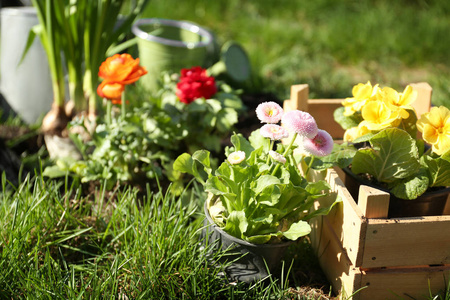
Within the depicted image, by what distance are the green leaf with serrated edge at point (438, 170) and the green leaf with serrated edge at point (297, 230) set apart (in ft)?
1.48

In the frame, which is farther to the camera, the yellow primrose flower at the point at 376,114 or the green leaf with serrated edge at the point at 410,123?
the green leaf with serrated edge at the point at 410,123

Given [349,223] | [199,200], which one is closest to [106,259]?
[199,200]

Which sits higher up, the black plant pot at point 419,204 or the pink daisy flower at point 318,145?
the pink daisy flower at point 318,145

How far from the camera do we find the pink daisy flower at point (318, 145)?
4.71ft

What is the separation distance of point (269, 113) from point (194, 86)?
68 centimetres

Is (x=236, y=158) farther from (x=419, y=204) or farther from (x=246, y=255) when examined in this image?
(x=419, y=204)

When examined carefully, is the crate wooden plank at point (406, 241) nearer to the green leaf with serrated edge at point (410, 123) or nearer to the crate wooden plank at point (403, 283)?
the crate wooden plank at point (403, 283)

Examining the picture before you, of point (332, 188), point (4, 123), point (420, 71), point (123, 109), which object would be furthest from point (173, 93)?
point (420, 71)

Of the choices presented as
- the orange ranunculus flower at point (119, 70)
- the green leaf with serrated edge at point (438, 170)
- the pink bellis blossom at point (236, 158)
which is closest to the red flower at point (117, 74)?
the orange ranunculus flower at point (119, 70)

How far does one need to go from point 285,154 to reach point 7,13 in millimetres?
2013

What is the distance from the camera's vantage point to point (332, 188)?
1.60 m

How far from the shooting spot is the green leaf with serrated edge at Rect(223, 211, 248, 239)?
4.76 ft

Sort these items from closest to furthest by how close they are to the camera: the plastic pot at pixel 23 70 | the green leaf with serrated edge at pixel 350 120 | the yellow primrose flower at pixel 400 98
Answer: the yellow primrose flower at pixel 400 98 < the green leaf with serrated edge at pixel 350 120 < the plastic pot at pixel 23 70

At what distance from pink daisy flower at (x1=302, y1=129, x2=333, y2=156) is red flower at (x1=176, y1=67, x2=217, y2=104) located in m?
0.77
